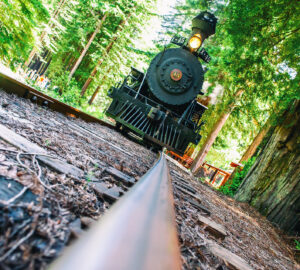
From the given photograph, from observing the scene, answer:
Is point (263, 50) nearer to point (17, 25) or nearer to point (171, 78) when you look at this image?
point (171, 78)

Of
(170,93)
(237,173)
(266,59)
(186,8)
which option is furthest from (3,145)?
(186,8)

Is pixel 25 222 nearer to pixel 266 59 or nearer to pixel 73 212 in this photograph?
pixel 73 212

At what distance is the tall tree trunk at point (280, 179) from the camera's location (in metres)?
4.37

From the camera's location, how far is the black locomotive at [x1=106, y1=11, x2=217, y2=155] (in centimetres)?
675

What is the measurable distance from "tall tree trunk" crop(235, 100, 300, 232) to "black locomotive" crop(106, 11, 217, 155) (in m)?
2.24

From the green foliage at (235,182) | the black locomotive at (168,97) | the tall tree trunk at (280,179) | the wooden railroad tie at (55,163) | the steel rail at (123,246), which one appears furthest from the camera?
the green foliage at (235,182)

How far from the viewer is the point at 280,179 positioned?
478 centimetres

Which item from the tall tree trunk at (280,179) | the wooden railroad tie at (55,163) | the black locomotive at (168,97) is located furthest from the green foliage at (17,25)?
the tall tree trunk at (280,179)

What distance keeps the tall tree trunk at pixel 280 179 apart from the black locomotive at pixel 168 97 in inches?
88.3

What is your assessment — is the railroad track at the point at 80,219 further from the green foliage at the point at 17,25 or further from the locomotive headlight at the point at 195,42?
the locomotive headlight at the point at 195,42

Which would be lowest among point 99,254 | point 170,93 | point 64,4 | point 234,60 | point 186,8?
point 99,254

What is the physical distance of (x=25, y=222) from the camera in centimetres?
74

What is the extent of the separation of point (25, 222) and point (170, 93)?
708 cm

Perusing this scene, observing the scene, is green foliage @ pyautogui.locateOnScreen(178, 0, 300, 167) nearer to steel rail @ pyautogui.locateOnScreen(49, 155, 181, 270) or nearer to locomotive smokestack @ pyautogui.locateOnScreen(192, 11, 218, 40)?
locomotive smokestack @ pyautogui.locateOnScreen(192, 11, 218, 40)
